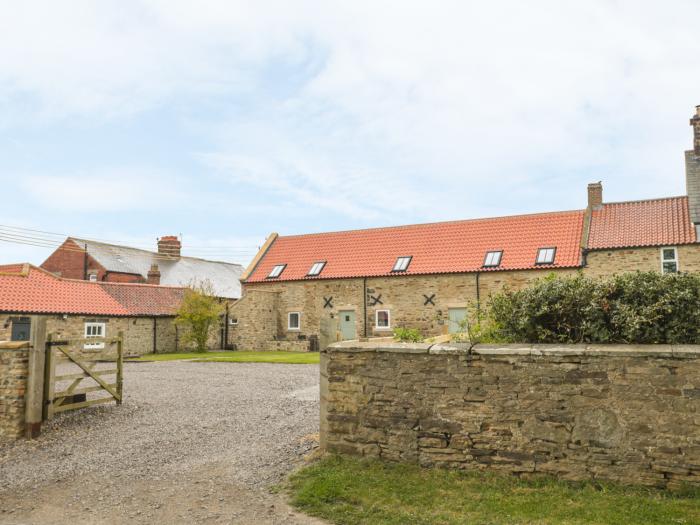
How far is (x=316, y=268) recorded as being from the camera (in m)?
32.3

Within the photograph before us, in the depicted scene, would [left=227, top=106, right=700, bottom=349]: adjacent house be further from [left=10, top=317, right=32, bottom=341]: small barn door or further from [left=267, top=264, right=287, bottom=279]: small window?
[left=10, top=317, right=32, bottom=341]: small barn door

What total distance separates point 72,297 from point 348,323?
1415cm

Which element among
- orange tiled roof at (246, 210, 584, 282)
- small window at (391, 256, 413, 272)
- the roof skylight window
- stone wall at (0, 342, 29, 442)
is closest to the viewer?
stone wall at (0, 342, 29, 442)

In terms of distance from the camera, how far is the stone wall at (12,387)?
1016 centimetres

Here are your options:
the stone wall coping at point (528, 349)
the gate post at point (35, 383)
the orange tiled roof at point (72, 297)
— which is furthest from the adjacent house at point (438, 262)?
the stone wall coping at point (528, 349)

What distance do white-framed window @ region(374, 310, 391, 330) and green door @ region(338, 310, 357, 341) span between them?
1.38 metres

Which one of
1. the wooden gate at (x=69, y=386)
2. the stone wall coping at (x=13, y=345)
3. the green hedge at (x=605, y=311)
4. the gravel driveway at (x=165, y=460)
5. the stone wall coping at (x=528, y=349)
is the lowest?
the gravel driveway at (x=165, y=460)

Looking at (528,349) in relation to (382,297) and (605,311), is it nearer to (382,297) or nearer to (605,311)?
(605,311)

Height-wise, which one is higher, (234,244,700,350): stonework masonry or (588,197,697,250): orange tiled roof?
(588,197,697,250): orange tiled roof

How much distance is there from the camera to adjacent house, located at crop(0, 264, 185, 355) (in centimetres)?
2600

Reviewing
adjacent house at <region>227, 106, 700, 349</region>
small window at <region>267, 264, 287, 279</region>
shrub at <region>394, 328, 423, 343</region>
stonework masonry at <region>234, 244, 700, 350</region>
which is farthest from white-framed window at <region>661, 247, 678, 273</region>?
shrub at <region>394, 328, 423, 343</region>

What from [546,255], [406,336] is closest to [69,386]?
[406,336]

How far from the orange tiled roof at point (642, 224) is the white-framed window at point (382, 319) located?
10.4 m

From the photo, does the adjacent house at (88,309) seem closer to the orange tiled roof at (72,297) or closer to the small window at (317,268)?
the orange tiled roof at (72,297)
